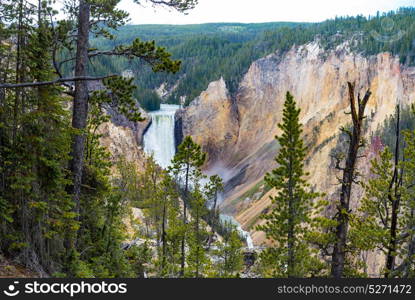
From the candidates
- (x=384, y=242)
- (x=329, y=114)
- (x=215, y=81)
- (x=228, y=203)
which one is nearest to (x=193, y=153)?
(x=384, y=242)

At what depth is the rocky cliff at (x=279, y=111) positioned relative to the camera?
56875 millimetres

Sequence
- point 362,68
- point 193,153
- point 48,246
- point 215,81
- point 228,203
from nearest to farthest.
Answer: point 48,246
point 193,153
point 228,203
point 362,68
point 215,81

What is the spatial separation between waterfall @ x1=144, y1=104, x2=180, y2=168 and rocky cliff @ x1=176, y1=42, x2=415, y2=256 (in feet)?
Answer: 12.2

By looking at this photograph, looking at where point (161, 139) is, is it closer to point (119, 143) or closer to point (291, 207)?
point (119, 143)

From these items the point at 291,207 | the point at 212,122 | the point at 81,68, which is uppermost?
the point at 81,68

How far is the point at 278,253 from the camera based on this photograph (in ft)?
50.6

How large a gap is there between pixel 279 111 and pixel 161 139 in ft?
74.1

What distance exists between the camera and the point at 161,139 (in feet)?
263

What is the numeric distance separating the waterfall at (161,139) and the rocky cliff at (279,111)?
3.72m

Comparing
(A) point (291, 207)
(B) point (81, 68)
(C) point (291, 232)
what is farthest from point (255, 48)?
(B) point (81, 68)

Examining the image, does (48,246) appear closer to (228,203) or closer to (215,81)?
(228,203)

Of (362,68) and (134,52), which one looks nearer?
(134,52)

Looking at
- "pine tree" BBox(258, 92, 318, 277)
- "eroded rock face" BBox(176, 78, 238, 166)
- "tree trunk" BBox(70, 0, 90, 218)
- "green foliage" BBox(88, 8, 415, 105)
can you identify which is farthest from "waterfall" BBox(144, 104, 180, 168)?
"tree trunk" BBox(70, 0, 90, 218)

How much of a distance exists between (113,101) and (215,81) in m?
83.1
